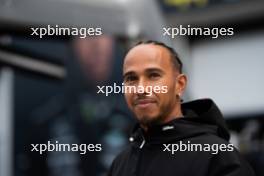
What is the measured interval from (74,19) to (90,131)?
721 mm

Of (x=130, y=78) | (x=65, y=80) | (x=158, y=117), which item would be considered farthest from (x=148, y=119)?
(x=65, y=80)

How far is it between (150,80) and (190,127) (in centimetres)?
19

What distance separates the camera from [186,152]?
1875 millimetres

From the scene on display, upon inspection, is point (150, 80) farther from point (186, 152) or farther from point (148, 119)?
point (186, 152)

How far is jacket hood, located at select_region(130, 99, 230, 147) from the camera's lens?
1.94 meters

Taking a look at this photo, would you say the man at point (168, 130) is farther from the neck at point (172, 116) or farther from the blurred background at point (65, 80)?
the blurred background at point (65, 80)

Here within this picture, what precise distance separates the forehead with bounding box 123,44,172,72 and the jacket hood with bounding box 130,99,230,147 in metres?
0.17

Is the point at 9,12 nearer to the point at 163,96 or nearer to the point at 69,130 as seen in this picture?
the point at 69,130

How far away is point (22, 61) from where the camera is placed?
4059 millimetres

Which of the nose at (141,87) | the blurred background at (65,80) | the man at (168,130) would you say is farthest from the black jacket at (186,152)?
the blurred background at (65,80)

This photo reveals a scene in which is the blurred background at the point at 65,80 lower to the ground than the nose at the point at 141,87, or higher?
higher

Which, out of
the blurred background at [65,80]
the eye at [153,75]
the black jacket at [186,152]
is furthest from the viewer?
the blurred background at [65,80]

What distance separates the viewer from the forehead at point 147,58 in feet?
6.31

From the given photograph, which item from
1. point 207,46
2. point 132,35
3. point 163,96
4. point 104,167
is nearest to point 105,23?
point 132,35
